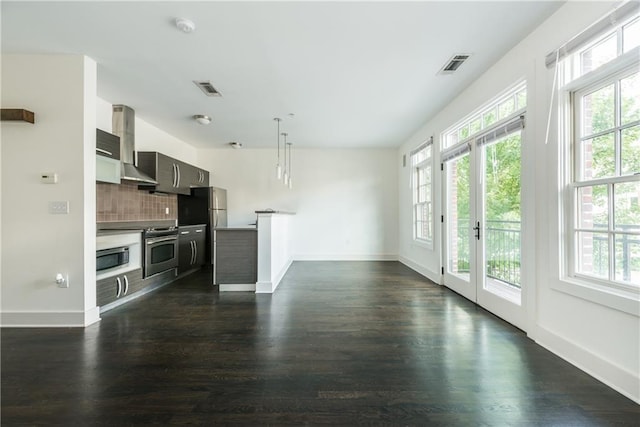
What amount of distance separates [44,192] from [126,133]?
167cm

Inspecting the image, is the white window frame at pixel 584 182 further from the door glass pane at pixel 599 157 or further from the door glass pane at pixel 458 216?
the door glass pane at pixel 458 216

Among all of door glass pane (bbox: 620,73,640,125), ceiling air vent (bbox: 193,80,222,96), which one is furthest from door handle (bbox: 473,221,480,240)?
ceiling air vent (bbox: 193,80,222,96)

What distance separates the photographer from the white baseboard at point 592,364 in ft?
5.72

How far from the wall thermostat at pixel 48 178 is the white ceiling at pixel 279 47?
1.25 meters

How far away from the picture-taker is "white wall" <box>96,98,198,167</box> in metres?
4.05

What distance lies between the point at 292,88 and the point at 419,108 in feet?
6.81

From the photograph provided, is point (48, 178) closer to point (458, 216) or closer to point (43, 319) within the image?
point (43, 319)

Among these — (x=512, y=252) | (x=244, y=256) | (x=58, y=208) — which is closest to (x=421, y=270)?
(x=512, y=252)

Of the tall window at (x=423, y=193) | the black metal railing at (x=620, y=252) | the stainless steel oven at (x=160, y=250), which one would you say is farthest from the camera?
the tall window at (x=423, y=193)

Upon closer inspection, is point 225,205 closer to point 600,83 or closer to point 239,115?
point 239,115

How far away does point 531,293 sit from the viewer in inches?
102

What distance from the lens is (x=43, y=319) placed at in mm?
2889

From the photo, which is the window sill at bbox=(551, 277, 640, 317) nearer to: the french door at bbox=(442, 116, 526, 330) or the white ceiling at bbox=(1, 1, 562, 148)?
the french door at bbox=(442, 116, 526, 330)

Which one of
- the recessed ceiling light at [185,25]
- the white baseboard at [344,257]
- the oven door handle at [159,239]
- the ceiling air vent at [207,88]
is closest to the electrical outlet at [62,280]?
the oven door handle at [159,239]
